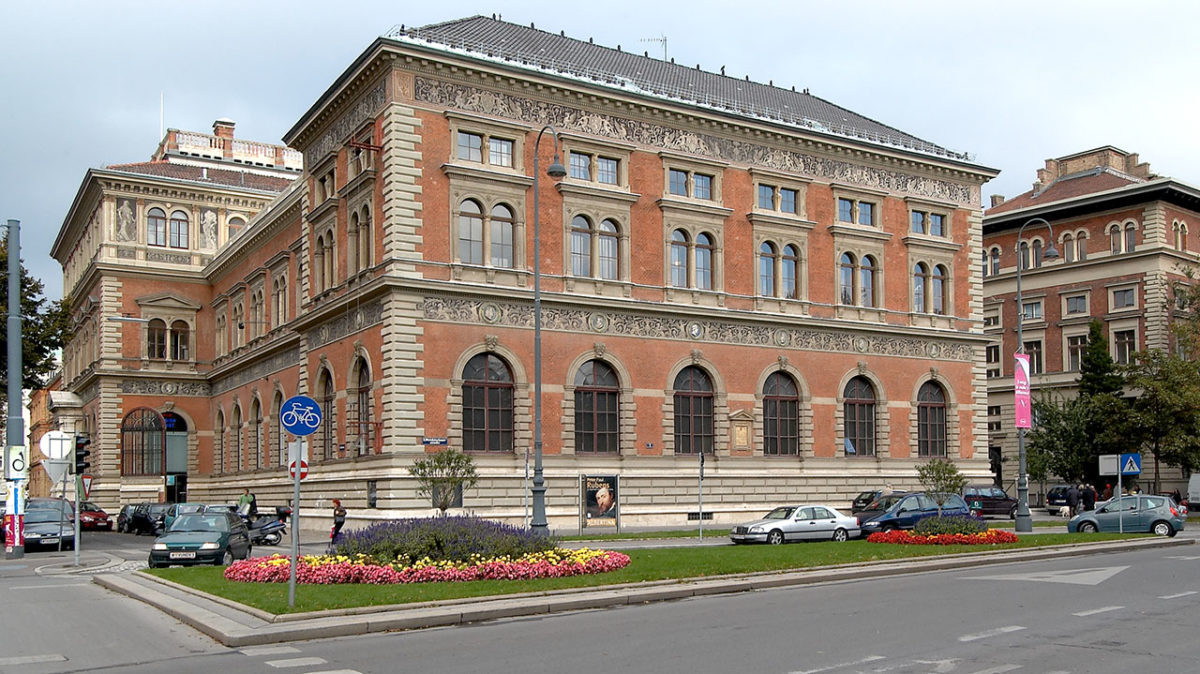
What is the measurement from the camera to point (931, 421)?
56.0 m

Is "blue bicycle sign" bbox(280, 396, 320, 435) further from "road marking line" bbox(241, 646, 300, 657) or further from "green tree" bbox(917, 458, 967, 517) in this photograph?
"green tree" bbox(917, 458, 967, 517)

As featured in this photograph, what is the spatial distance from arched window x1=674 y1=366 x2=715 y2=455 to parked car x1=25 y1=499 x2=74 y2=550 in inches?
912

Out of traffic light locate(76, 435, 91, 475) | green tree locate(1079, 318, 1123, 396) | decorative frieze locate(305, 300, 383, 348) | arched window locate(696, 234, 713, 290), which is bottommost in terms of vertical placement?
traffic light locate(76, 435, 91, 475)

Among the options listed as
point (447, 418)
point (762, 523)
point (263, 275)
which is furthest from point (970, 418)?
point (263, 275)

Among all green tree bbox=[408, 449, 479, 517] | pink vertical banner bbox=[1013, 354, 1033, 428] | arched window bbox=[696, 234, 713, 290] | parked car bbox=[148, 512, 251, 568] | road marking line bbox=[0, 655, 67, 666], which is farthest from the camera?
arched window bbox=[696, 234, 713, 290]

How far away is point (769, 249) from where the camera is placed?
169ft

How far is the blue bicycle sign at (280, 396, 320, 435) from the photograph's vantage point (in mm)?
17922

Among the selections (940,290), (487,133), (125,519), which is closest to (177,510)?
(125,519)

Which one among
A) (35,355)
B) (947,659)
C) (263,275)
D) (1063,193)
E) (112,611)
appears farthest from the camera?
(1063,193)

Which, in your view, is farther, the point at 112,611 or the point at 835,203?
the point at 835,203

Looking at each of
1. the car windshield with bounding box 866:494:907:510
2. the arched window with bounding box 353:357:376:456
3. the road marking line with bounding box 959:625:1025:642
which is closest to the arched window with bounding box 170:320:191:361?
the arched window with bounding box 353:357:376:456

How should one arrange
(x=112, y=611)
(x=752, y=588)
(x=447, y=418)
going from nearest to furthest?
(x=112, y=611), (x=752, y=588), (x=447, y=418)

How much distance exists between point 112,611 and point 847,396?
3819cm

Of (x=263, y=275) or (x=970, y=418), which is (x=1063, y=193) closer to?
(x=970, y=418)
